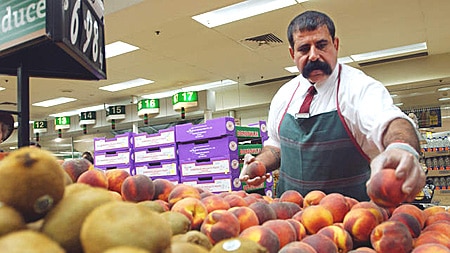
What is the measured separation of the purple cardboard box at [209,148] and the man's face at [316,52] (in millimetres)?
2627

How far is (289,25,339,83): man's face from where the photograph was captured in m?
1.60

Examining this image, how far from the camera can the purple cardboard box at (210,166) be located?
423 cm

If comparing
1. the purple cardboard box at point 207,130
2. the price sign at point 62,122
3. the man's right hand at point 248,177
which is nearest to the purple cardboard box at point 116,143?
the purple cardboard box at point 207,130

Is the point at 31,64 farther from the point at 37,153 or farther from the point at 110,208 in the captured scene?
the point at 110,208

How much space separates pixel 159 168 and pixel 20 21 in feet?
12.9

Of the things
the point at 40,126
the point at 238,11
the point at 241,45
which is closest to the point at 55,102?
the point at 40,126

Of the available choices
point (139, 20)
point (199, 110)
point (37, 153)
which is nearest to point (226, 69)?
point (199, 110)

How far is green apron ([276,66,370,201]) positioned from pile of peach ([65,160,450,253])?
0.52 meters

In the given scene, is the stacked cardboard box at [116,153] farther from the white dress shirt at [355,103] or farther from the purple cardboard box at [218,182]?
the white dress shirt at [355,103]

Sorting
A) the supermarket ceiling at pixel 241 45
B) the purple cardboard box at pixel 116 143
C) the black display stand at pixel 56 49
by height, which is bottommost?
the purple cardboard box at pixel 116 143

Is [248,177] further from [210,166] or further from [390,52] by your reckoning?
[390,52]

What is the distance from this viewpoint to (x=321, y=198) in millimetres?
1093

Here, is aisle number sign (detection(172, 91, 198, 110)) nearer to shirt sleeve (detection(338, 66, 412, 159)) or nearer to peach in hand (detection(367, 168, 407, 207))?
shirt sleeve (detection(338, 66, 412, 159))

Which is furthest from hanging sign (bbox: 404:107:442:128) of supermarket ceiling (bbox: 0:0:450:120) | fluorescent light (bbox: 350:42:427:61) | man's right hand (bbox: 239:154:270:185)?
man's right hand (bbox: 239:154:270:185)
